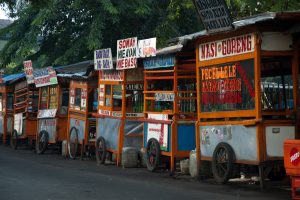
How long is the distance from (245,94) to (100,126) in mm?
6788

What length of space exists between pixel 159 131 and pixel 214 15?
403 cm

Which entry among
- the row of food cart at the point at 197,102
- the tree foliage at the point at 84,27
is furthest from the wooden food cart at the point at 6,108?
the row of food cart at the point at 197,102

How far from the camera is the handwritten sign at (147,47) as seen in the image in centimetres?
1353

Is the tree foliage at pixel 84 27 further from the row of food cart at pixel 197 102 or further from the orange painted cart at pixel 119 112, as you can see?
the orange painted cart at pixel 119 112

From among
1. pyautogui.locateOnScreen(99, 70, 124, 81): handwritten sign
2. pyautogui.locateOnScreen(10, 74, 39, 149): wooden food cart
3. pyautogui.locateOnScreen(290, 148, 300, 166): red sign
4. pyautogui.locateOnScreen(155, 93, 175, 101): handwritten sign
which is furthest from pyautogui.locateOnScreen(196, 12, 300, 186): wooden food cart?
pyautogui.locateOnScreen(10, 74, 39, 149): wooden food cart

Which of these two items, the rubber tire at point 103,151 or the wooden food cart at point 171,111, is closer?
the wooden food cart at point 171,111

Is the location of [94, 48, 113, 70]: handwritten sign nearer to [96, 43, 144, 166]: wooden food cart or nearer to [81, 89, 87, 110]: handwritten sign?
[96, 43, 144, 166]: wooden food cart

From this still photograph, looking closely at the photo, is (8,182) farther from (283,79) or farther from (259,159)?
(283,79)

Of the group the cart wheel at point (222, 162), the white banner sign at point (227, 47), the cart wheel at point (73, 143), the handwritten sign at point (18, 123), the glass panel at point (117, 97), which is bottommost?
the cart wheel at point (222, 162)

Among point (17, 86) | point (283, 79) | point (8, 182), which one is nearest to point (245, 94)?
point (283, 79)

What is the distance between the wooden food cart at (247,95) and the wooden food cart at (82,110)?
20.2 ft

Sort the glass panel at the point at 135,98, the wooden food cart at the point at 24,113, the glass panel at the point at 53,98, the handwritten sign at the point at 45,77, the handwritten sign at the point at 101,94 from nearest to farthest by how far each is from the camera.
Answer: the glass panel at the point at 135,98, the handwritten sign at the point at 101,94, the handwritten sign at the point at 45,77, the glass panel at the point at 53,98, the wooden food cart at the point at 24,113

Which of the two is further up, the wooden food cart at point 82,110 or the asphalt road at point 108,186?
the wooden food cart at point 82,110

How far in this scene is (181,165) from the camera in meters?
13.4
